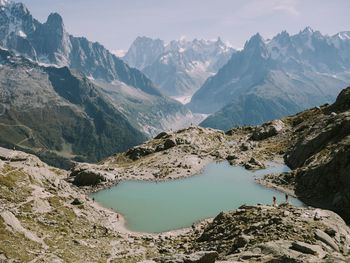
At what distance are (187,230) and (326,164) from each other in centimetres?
3381

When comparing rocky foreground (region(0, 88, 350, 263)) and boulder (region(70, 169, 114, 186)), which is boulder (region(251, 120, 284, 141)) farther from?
boulder (region(70, 169, 114, 186))

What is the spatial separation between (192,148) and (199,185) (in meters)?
39.0

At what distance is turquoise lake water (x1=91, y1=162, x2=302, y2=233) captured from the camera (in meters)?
88.1

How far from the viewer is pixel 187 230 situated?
254ft

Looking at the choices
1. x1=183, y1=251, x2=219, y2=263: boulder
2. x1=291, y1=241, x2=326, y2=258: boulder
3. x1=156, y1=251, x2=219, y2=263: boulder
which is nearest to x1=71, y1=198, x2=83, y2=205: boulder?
x1=156, y1=251, x2=219, y2=263: boulder

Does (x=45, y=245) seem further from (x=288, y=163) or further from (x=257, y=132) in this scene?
(x=257, y=132)

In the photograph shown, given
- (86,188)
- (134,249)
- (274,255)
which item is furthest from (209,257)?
(86,188)

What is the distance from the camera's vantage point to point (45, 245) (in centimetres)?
5325

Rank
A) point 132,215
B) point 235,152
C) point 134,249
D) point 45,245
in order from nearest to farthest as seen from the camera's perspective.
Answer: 1. point 45,245
2. point 134,249
3. point 132,215
4. point 235,152

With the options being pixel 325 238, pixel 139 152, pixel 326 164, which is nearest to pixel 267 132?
pixel 139 152

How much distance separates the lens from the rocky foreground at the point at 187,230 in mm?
46875

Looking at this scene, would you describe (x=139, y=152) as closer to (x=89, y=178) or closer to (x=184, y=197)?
(x=89, y=178)

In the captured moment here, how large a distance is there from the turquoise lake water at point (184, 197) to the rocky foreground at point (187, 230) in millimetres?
4265

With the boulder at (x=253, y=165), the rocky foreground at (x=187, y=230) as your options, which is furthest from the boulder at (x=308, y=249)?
the boulder at (x=253, y=165)
